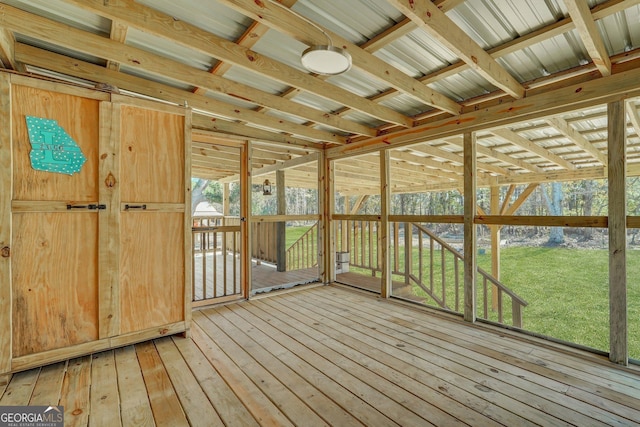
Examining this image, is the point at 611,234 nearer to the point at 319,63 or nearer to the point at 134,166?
the point at 319,63

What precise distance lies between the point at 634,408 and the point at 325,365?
6.44 feet

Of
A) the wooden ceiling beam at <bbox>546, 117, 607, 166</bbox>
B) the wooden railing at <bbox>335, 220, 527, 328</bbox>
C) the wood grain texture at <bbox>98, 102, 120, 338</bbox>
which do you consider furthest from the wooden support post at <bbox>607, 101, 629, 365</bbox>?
the wood grain texture at <bbox>98, 102, 120, 338</bbox>

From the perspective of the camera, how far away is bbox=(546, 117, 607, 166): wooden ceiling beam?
10.8 feet

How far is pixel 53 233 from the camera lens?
2207 millimetres

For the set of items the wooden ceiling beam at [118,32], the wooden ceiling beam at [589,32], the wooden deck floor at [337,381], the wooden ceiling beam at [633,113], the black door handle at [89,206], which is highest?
the wooden ceiling beam at [118,32]

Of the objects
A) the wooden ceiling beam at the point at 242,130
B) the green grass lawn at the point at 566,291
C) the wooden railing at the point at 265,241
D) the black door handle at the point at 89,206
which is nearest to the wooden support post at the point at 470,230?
the wooden ceiling beam at the point at 242,130

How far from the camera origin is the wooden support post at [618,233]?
90.9 inches

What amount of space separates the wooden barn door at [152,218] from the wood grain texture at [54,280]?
227 mm

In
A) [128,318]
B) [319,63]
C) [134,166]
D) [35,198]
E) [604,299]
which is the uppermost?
[319,63]

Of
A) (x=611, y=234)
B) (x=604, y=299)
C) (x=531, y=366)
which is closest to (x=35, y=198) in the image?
(x=531, y=366)

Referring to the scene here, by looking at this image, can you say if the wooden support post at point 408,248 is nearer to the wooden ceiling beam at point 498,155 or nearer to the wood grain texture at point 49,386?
the wooden ceiling beam at point 498,155

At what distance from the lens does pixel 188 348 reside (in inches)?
102

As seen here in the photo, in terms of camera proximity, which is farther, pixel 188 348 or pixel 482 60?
pixel 188 348

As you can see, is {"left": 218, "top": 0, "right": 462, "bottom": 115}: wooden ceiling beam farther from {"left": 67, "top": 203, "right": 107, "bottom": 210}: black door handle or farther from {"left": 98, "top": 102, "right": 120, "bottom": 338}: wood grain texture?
{"left": 67, "top": 203, "right": 107, "bottom": 210}: black door handle
